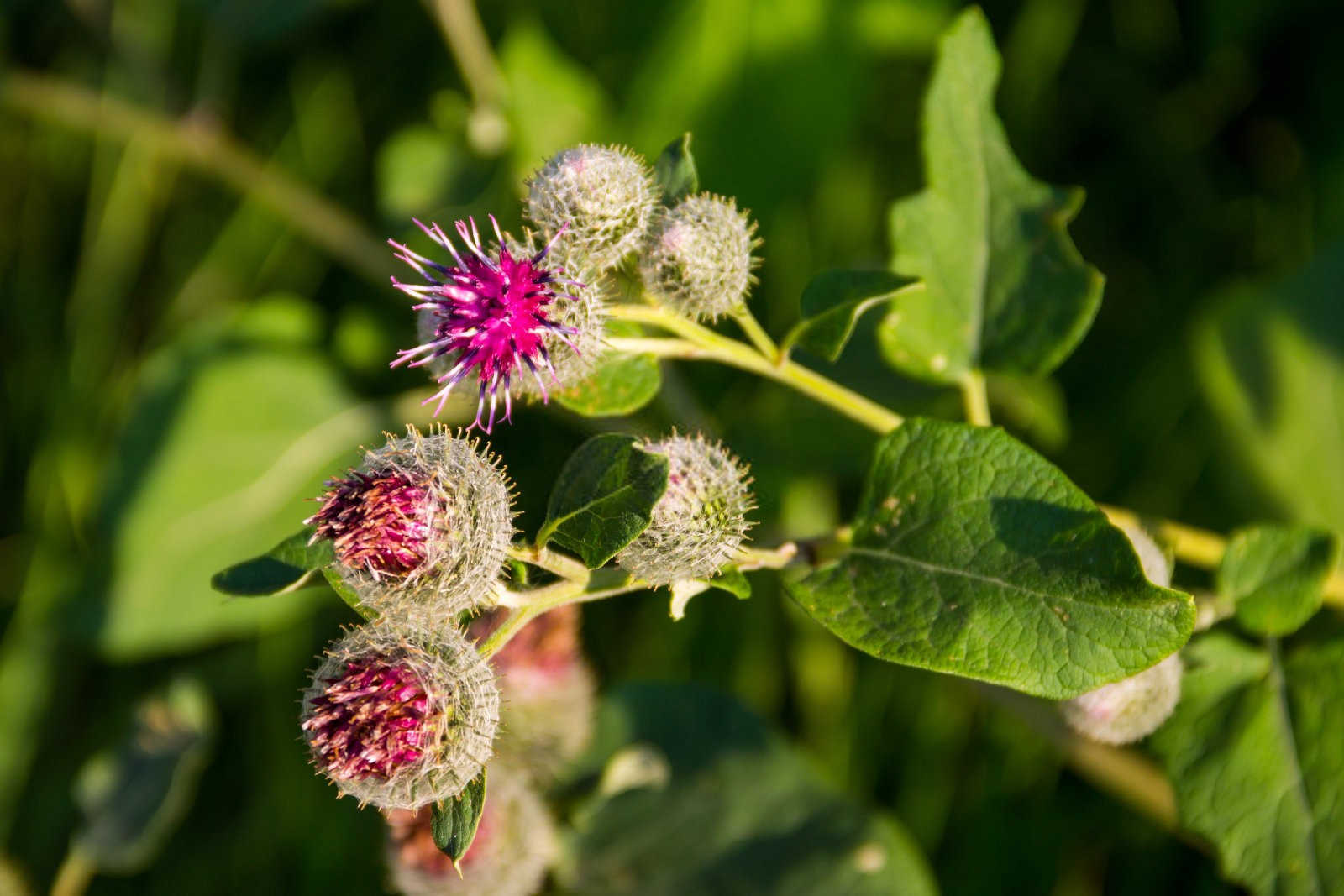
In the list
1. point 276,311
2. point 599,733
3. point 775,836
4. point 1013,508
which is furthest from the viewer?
point 276,311

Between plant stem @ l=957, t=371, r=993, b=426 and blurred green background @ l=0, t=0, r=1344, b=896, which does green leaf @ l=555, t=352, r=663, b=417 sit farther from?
blurred green background @ l=0, t=0, r=1344, b=896

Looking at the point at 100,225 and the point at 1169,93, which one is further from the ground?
the point at 1169,93

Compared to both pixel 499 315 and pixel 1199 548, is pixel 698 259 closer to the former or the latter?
pixel 499 315

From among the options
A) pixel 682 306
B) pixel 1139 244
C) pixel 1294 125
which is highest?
pixel 682 306

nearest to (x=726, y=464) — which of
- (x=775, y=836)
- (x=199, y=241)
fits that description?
(x=775, y=836)

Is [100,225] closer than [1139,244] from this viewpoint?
No

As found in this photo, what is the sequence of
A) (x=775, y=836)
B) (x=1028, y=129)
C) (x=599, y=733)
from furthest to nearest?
(x=1028, y=129), (x=599, y=733), (x=775, y=836)

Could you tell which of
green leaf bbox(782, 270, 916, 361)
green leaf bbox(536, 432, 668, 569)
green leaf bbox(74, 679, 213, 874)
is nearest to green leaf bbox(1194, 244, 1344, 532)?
green leaf bbox(782, 270, 916, 361)

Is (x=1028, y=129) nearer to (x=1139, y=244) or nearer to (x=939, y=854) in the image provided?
(x=1139, y=244)
